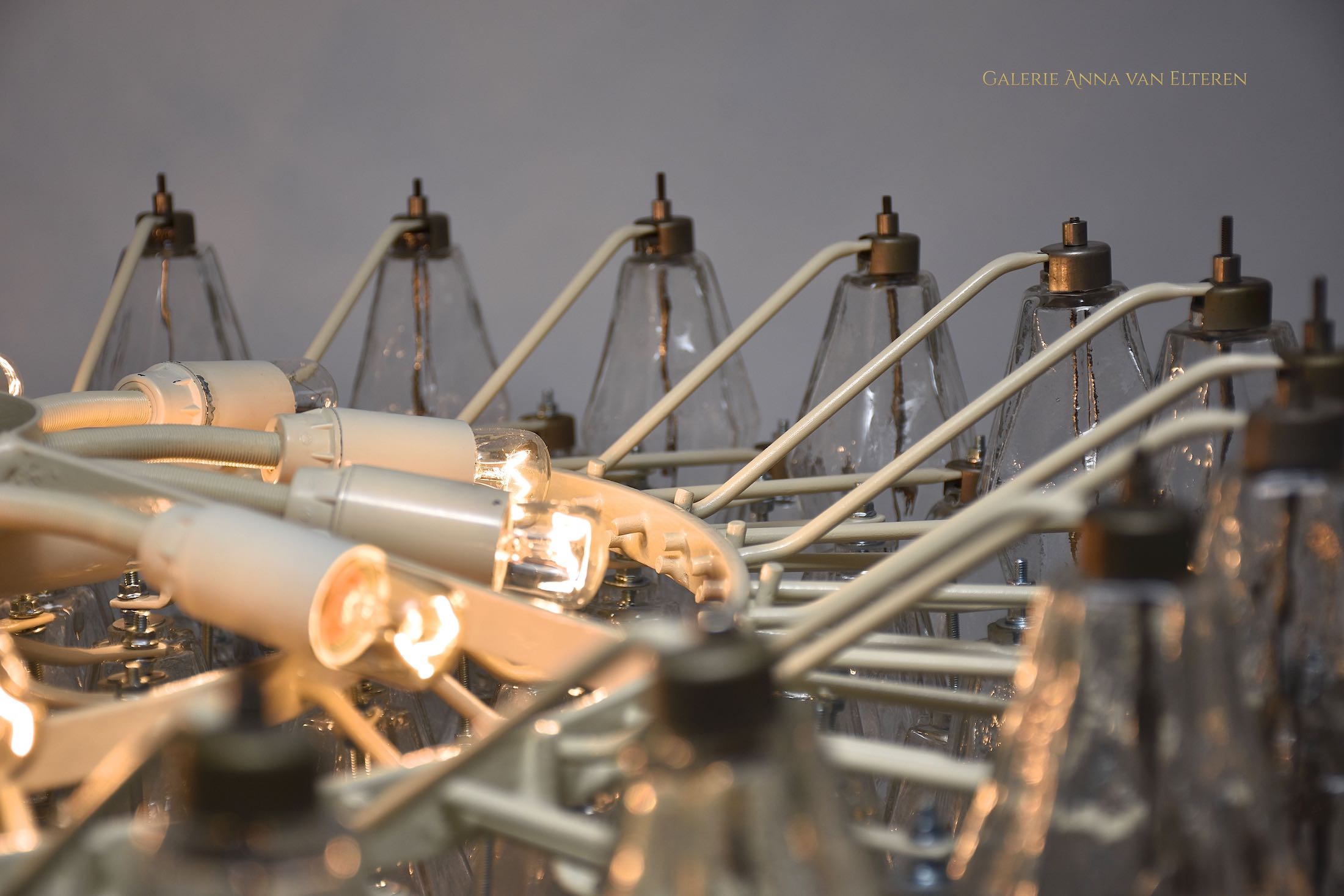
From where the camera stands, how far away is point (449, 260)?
1.35 m

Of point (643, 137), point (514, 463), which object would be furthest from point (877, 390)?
point (643, 137)

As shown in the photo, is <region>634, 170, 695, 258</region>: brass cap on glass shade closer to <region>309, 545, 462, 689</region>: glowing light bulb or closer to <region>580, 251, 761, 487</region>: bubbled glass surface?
<region>580, 251, 761, 487</region>: bubbled glass surface

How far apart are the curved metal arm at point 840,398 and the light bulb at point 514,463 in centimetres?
9

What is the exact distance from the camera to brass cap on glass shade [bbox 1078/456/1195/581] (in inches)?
10.7

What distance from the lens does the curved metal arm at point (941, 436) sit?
0.61m

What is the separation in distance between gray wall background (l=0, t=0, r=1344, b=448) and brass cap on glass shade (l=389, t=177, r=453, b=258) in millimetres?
729

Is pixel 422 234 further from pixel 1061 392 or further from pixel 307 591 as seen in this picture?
pixel 307 591

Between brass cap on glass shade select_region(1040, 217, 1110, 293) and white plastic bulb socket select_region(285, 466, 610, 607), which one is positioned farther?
brass cap on glass shade select_region(1040, 217, 1110, 293)

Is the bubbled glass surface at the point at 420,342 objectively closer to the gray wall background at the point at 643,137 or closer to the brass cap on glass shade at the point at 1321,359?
the gray wall background at the point at 643,137

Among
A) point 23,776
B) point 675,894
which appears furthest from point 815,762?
point 23,776

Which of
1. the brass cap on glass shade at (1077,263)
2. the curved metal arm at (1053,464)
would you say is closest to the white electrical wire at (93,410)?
the curved metal arm at (1053,464)

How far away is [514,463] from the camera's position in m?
0.72

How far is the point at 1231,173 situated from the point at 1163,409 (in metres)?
1.55

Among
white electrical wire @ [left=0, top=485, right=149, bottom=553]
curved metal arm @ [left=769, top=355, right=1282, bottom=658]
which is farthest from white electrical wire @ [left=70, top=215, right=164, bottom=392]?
curved metal arm @ [left=769, top=355, right=1282, bottom=658]
